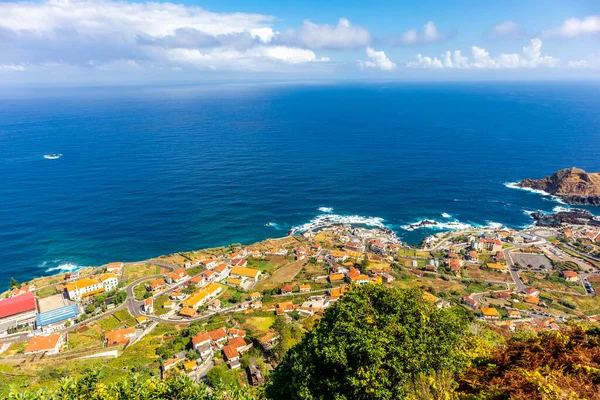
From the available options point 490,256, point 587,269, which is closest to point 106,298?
point 490,256

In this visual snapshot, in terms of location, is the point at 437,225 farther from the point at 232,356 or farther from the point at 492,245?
the point at 232,356

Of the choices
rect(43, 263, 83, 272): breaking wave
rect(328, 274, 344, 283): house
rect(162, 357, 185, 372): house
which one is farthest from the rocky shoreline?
rect(43, 263, 83, 272): breaking wave

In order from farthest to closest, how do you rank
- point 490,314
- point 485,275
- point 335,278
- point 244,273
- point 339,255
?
point 339,255 < point 485,275 < point 244,273 < point 335,278 < point 490,314

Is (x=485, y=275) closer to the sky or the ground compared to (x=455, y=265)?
closer to the ground

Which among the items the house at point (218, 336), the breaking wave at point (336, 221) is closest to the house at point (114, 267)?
the house at point (218, 336)

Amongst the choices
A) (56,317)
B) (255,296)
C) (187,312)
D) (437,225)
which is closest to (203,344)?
(187,312)

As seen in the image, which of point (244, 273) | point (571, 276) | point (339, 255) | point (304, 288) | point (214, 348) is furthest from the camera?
point (339, 255)

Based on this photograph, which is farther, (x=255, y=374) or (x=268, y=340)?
(x=268, y=340)

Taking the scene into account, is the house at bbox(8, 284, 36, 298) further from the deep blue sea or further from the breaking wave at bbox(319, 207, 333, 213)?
the breaking wave at bbox(319, 207, 333, 213)
